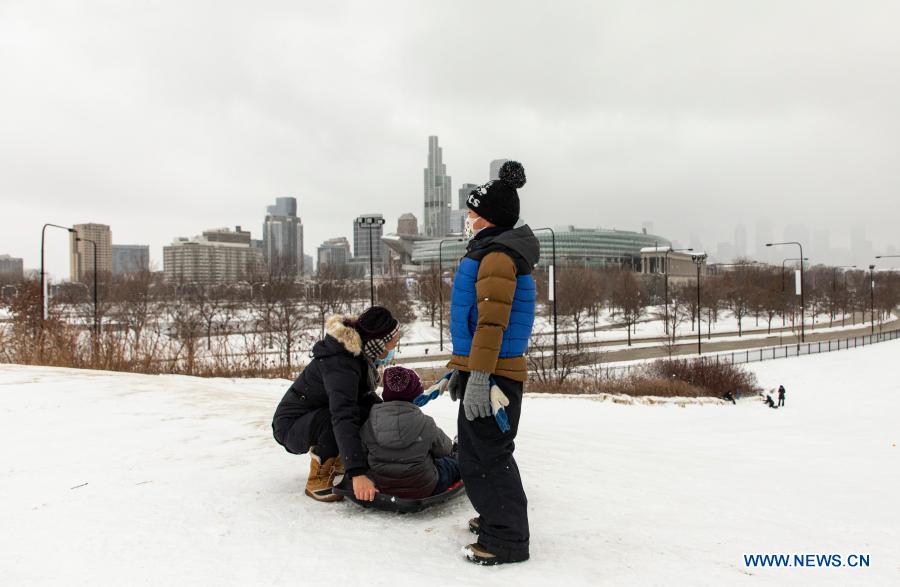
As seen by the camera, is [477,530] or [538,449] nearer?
[477,530]

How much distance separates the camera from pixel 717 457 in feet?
23.4

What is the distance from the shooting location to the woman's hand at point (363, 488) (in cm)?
335

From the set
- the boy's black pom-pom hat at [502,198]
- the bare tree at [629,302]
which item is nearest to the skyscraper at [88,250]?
the bare tree at [629,302]

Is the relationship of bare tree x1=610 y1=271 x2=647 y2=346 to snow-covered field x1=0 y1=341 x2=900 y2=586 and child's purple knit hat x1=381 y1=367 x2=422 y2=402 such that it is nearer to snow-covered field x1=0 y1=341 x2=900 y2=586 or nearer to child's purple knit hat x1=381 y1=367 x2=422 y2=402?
snow-covered field x1=0 y1=341 x2=900 y2=586

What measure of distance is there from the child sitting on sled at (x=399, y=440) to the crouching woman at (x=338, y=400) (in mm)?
106

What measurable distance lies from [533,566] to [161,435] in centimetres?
425

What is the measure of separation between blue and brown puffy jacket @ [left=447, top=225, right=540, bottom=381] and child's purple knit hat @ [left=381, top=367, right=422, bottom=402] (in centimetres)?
42

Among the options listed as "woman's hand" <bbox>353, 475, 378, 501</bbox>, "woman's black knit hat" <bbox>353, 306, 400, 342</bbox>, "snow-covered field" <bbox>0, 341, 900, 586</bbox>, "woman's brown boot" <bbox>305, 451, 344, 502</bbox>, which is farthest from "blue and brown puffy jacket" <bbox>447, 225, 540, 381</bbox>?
"woman's brown boot" <bbox>305, 451, 344, 502</bbox>

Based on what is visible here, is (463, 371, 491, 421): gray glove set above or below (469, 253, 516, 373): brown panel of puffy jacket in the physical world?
below

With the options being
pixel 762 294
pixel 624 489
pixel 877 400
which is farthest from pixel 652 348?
pixel 624 489

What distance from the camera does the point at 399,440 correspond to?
3479 millimetres

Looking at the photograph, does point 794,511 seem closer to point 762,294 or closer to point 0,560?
point 0,560

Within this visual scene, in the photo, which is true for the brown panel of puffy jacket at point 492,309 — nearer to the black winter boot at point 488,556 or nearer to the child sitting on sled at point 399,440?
the child sitting on sled at point 399,440

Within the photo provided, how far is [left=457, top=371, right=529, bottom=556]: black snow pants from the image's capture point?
304 cm
